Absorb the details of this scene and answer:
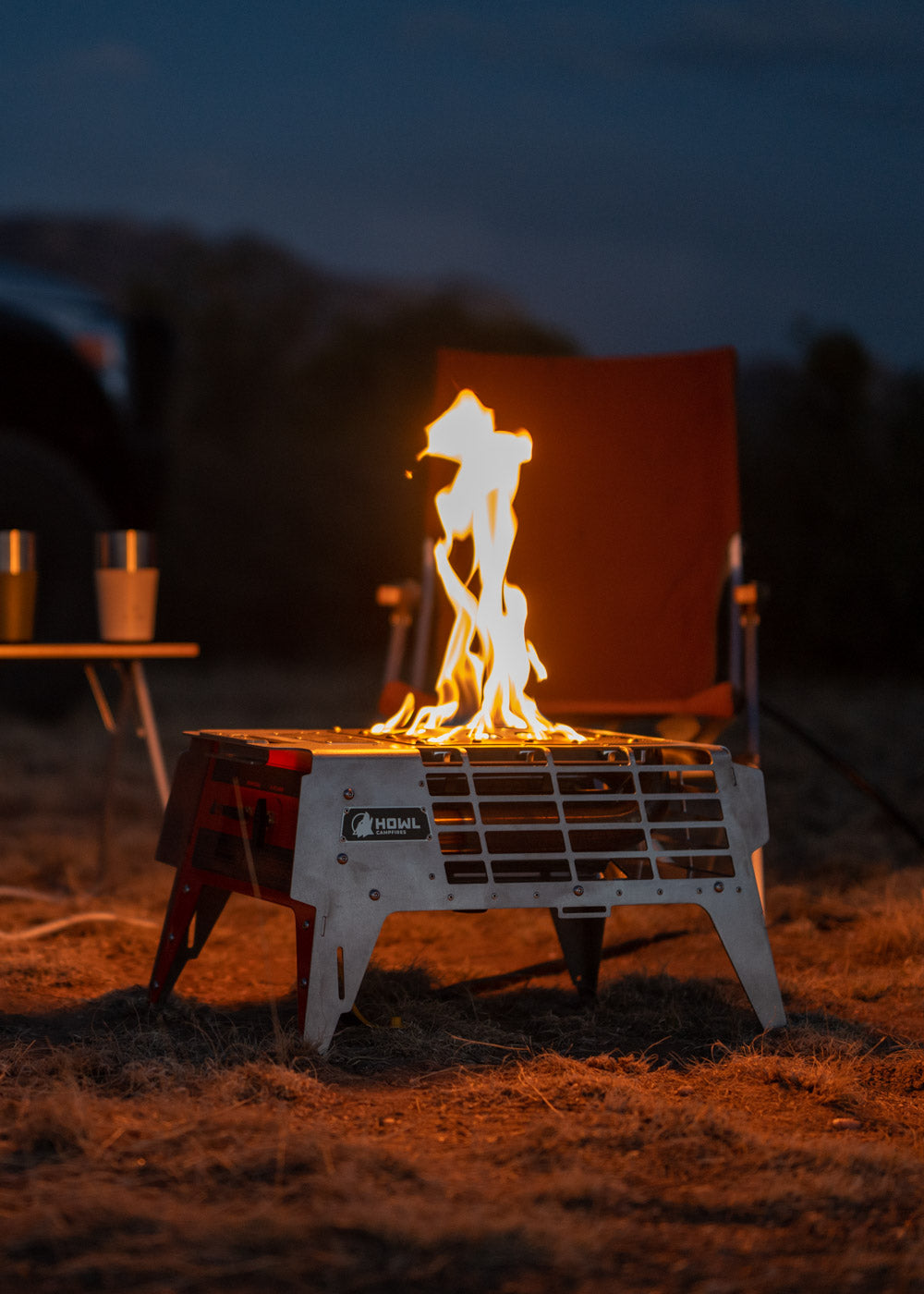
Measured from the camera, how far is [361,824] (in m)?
1.72

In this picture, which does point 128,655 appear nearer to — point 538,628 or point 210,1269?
point 538,628

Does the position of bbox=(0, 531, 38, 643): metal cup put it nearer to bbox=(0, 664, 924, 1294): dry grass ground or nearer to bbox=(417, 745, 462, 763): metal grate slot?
bbox=(0, 664, 924, 1294): dry grass ground

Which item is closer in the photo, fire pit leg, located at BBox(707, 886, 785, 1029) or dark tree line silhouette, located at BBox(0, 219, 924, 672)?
fire pit leg, located at BBox(707, 886, 785, 1029)

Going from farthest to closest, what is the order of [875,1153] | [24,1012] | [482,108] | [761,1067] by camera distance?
[482,108] < [24,1012] < [761,1067] < [875,1153]

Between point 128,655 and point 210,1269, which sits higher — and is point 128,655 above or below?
above

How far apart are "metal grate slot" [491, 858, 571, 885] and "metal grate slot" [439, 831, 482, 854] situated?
0.04 meters

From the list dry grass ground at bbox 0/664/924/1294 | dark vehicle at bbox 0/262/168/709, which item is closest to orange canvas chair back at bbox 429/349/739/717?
dry grass ground at bbox 0/664/924/1294

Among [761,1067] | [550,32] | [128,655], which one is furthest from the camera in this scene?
[550,32]

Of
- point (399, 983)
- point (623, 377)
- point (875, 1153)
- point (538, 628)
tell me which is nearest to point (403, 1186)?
point (875, 1153)

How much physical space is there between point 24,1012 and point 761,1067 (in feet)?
3.58

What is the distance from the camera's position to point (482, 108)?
368 inches

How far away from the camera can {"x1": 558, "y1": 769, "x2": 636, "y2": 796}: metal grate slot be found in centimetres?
188

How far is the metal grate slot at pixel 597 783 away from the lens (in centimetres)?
188

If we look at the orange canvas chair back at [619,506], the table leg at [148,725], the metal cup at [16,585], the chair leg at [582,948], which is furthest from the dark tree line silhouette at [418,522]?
the chair leg at [582,948]
